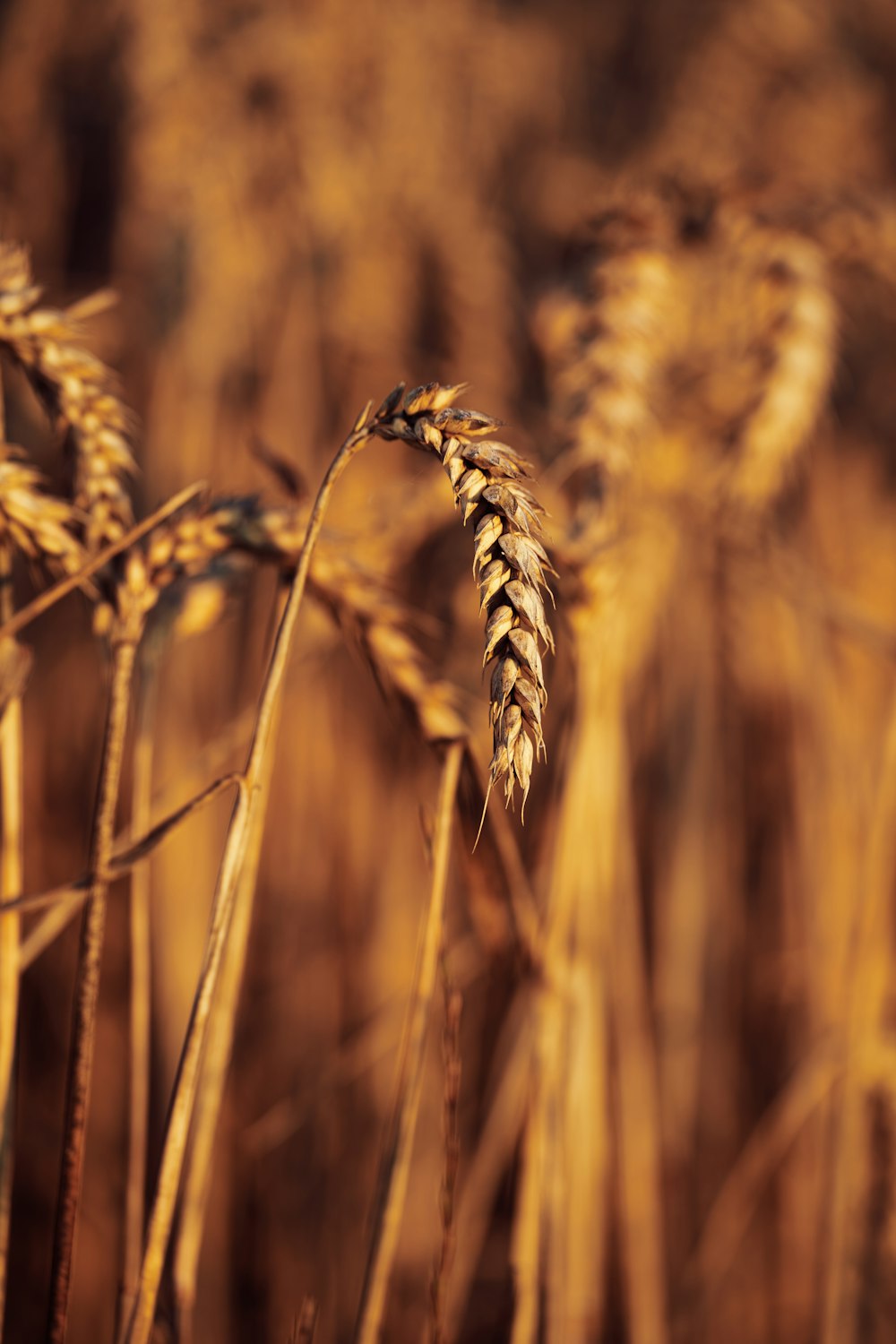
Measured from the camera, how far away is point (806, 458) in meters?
2.16

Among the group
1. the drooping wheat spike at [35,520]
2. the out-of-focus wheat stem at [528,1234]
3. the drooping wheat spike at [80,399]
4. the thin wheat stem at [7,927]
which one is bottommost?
the out-of-focus wheat stem at [528,1234]

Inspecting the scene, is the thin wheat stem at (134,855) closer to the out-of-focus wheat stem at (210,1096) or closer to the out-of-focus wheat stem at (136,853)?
the out-of-focus wheat stem at (136,853)

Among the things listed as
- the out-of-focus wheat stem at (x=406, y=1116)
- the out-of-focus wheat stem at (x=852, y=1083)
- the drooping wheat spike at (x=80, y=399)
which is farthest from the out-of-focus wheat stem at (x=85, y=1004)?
the out-of-focus wheat stem at (x=852, y=1083)

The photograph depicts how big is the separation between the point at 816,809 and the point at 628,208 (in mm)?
1099

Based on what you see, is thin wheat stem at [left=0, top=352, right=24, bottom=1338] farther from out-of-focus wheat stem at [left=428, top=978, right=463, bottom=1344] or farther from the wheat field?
out-of-focus wheat stem at [left=428, top=978, right=463, bottom=1344]

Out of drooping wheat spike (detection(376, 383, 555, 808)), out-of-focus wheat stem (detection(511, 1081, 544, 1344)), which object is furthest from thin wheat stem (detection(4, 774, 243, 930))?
out-of-focus wheat stem (detection(511, 1081, 544, 1344))

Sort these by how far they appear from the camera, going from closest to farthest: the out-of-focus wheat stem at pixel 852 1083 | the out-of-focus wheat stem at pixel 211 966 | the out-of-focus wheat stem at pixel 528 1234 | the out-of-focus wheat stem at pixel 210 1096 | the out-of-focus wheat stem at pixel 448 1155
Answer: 1. the out-of-focus wheat stem at pixel 211 966
2. the out-of-focus wheat stem at pixel 448 1155
3. the out-of-focus wheat stem at pixel 210 1096
4. the out-of-focus wheat stem at pixel 528 1234
5. the out-of-focus wheat stem at pixel 852 1083

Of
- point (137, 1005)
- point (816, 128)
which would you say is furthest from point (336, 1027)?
point (816, 128)

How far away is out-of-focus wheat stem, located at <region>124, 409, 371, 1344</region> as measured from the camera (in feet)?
2.17

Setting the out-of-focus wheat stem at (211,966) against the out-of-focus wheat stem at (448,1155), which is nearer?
the out-of-focus wheat stem at (211,966)

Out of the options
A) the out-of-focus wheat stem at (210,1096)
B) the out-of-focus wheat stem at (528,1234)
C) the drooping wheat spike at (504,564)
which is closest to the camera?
the drooping wheat spike at (504,564)

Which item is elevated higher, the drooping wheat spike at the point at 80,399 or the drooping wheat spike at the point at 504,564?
the drooping wheat spike at the point at 80,399

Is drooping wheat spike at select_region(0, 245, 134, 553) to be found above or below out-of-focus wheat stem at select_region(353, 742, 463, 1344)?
above

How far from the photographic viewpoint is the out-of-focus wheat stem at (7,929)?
0.78 m
